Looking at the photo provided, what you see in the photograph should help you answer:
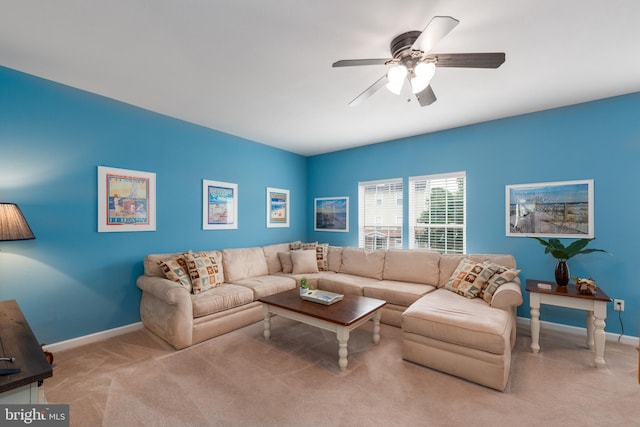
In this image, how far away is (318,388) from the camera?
214 centimetres

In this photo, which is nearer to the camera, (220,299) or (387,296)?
(220,299)

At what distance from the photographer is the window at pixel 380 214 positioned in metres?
4.60

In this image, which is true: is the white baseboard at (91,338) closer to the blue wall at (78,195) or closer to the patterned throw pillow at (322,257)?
the blue wall at (78,195)

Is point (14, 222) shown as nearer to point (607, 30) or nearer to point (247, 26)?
point (247, 26)

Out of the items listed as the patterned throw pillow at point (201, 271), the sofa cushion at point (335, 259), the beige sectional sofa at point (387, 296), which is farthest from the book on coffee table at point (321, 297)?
the sofa cushion at point (335, 259)

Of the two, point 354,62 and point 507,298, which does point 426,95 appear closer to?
point 354,62

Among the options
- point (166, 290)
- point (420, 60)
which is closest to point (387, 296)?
point (166, 290)

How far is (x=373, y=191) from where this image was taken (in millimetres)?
4906

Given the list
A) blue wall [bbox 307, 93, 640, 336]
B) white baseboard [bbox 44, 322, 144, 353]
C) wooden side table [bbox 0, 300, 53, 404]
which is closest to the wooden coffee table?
white baseboard [bbox 44, 322, 144, 353]

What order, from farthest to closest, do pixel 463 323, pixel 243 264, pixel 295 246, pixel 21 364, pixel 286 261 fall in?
pixel 295 246
pixel 286 261
pixel 243 264
pixel 463 323
pixel 21 364

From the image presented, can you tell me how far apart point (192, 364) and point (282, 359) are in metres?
0.82

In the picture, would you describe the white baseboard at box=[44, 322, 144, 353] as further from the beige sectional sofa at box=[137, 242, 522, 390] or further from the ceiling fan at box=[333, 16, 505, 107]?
the ceiling fan at box=[333, 16, 505, 107]

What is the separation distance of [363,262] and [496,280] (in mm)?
1864

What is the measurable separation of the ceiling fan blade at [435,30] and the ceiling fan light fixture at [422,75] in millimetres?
126
